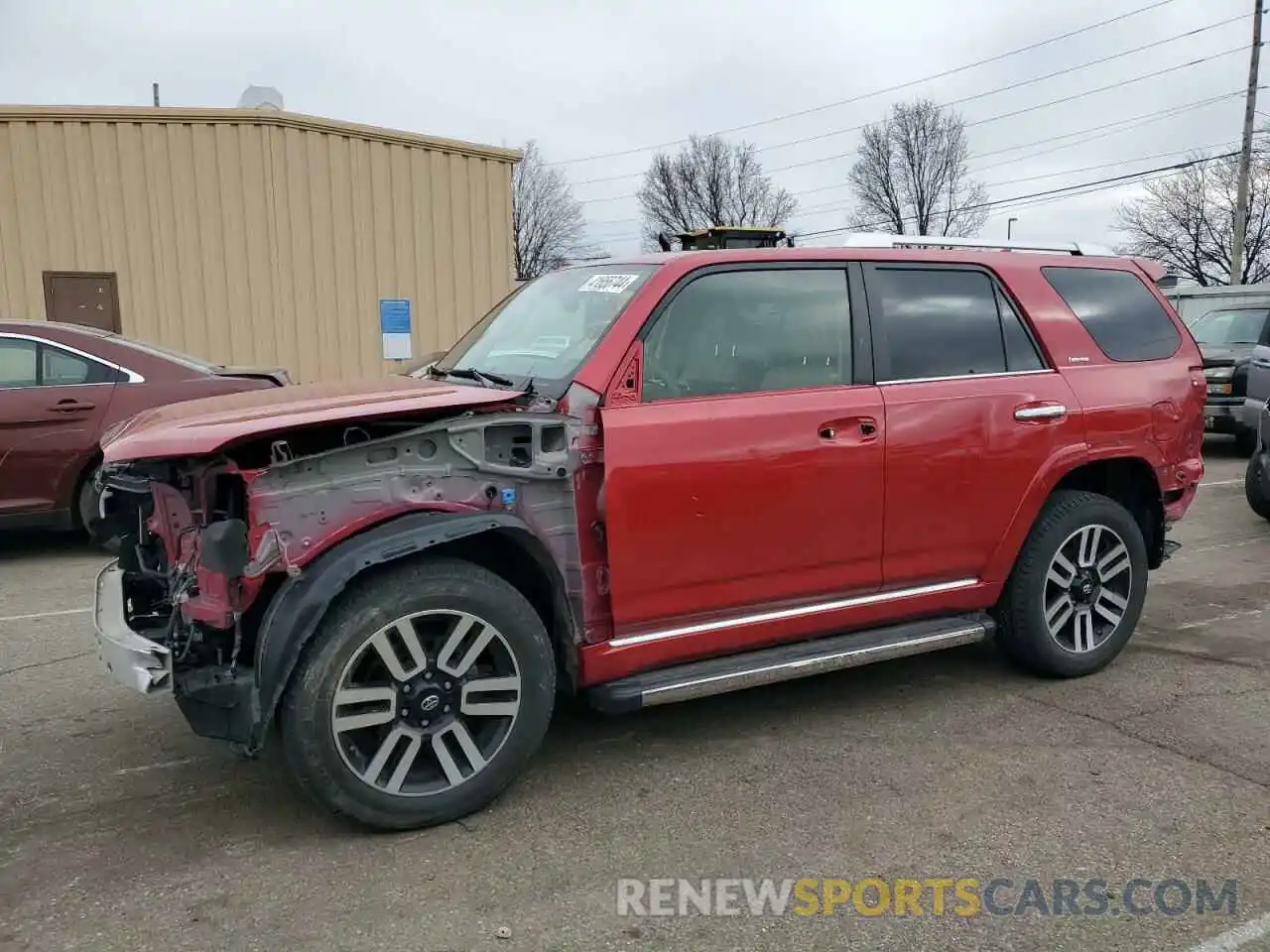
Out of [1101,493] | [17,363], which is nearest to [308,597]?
[1101,493]

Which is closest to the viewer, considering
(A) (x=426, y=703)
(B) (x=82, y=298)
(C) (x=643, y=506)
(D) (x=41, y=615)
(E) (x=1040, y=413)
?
(A) (x=426, y=703)

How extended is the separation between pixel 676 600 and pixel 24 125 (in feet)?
36.7

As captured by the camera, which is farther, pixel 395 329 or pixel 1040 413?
pixel 395 329

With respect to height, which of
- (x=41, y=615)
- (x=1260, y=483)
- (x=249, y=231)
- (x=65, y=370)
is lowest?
(x=41, y=615)

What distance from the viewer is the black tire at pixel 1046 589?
4.50 metres

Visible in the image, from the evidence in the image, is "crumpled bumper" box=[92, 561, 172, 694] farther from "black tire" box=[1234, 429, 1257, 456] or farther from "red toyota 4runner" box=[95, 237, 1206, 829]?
"black tire" box=[1234, 429, 1257, 456]

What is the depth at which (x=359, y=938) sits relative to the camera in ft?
8.96

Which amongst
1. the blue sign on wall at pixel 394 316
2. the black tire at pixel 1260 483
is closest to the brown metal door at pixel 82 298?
the blue sign on wall at pixel 394 316

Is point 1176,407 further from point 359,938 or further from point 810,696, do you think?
point 359,938

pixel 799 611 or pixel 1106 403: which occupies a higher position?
pixel 1106 403

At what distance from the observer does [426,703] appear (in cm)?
327

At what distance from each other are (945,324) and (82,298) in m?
10.8

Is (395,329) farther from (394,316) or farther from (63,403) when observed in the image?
(63,403)
